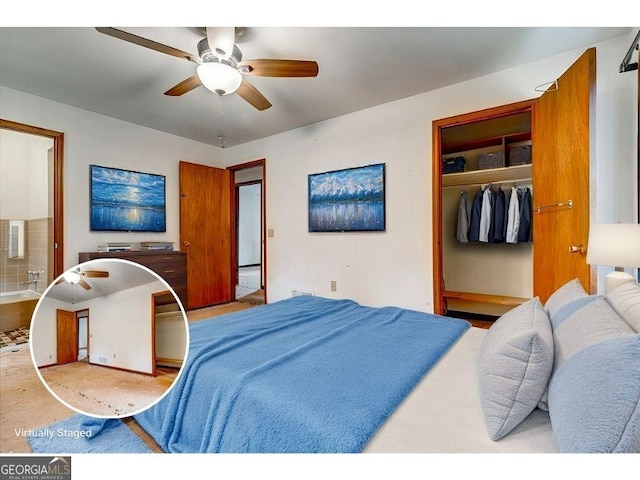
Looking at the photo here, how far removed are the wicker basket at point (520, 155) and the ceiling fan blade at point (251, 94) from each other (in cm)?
246

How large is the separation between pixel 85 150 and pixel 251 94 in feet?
6.41

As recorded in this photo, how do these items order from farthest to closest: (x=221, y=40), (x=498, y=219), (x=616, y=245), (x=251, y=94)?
(x=498, y=219) < (x=251, y=94) < (x=221, y=40) < (x=616, y=245)

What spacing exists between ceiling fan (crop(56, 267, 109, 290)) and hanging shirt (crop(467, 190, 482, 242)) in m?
3.44

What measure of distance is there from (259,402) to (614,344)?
0.84 metres

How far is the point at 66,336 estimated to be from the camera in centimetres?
49

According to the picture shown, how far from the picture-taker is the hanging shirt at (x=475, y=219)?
3266 mm

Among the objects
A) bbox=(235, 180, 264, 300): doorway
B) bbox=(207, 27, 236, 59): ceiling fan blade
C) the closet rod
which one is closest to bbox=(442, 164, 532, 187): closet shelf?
the closet rod

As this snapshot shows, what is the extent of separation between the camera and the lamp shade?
1.33m

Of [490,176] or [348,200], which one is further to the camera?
[348,200]

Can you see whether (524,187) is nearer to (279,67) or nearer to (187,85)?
(279,67)

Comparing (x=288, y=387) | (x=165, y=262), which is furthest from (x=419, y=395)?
(x=165, y=262)

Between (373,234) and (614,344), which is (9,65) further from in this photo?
(614,344)
